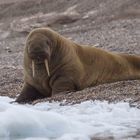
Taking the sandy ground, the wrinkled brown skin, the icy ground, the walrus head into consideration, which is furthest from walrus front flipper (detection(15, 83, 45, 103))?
the sandy ground

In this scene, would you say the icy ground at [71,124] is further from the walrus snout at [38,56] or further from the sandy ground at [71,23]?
the sandy ground at [71,23]

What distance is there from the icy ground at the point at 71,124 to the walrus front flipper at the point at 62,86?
1.97 m

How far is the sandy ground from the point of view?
18.1 m

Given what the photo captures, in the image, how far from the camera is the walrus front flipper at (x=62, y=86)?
10492mm

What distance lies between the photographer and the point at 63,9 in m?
26.6

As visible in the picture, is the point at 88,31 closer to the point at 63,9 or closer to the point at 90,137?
the point at 63,9

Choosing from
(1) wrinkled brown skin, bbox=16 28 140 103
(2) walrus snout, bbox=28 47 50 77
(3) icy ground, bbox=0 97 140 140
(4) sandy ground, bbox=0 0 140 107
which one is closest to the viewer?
(3) icy ground, bbox=0 97 140 140

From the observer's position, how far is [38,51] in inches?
402

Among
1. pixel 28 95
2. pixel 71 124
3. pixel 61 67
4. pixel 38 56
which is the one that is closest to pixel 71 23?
pixel 61 67

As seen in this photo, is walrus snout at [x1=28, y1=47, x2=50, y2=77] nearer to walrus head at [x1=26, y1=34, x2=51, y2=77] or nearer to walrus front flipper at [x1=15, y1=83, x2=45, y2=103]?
Result: walrus head at [x1=26, y1=34, x2=51, y2=77]

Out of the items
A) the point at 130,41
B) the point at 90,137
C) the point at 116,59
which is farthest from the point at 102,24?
the point at 90,137

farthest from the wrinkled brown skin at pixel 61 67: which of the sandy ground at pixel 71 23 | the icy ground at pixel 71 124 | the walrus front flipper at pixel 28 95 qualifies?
the sandy ground at pixel 71 23

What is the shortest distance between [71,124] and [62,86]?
3.00 m

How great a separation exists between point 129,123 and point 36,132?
1171 mm
